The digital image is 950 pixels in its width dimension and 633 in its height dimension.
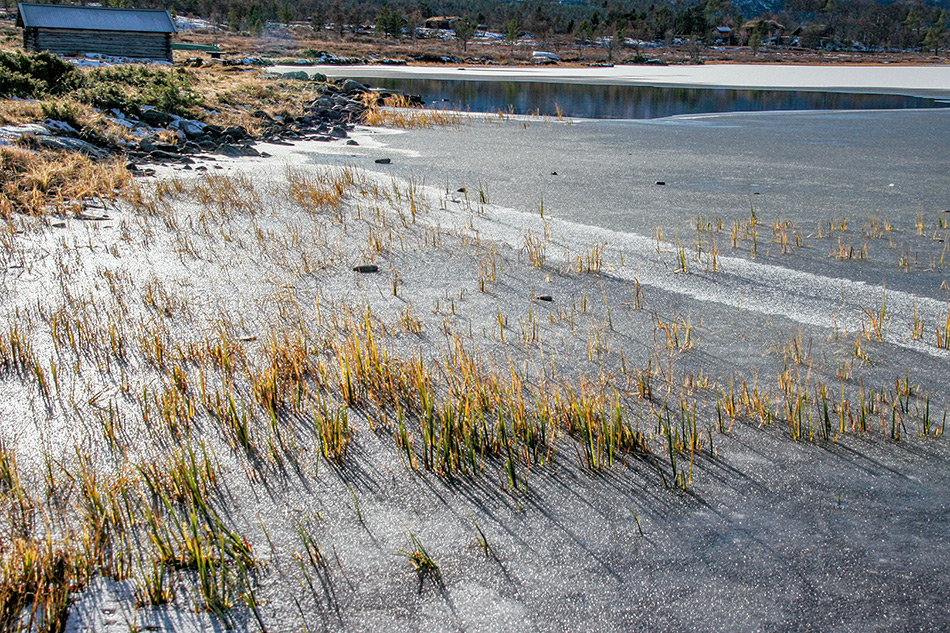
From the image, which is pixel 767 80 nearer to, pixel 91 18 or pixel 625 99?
pixel 625 99

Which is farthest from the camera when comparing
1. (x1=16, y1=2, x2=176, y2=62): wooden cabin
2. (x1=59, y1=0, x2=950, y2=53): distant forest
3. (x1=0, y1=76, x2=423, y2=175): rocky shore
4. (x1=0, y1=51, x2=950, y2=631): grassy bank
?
(x1=59, y1=0, x2=950, y2=53): distant forest

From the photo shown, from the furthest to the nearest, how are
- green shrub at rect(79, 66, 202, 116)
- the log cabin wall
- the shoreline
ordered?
the log cabin wall
the shoreline
green shrub at rect(79, 66, 202, 116)

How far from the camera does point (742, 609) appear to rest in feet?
9.18

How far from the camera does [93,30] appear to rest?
38125 millimetres

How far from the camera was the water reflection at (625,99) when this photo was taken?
91.0ft

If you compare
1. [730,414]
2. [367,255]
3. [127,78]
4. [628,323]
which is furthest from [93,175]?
[127,78]

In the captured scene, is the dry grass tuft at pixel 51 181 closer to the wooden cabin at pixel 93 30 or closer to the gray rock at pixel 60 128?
the gray rock at pixel 60 128

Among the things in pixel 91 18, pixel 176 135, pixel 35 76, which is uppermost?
pixel 91 18

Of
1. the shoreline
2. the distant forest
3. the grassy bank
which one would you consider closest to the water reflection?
the shoreline

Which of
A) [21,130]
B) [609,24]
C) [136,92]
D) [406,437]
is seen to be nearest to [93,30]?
[136,92]

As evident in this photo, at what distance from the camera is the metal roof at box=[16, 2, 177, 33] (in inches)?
1458

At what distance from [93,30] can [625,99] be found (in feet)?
89.6

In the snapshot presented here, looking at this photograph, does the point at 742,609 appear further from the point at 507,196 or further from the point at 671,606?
the point at 507,196

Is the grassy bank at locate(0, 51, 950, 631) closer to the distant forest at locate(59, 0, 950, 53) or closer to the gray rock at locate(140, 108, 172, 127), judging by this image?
the gray rock at locate(140, 108, 172, 127)
